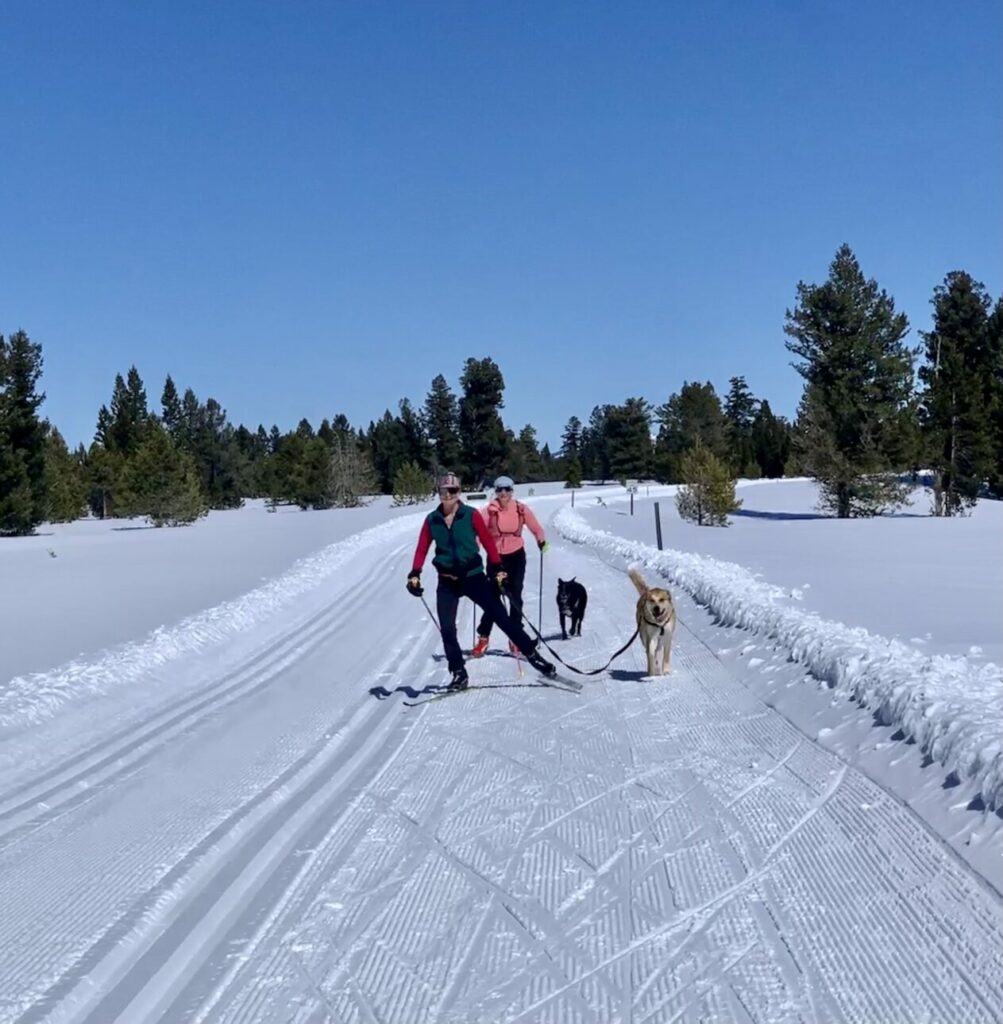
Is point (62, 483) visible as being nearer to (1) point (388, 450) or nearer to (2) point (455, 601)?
(1) point (388, 450)

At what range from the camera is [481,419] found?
108 m

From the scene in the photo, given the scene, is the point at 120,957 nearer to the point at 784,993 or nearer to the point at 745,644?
the point at 784,993

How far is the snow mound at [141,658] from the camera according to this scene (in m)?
8.83

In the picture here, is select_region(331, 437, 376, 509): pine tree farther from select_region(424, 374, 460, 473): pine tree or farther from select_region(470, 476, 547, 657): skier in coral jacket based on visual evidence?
select_region(470, 476, 547, 657): skier in coral jacket

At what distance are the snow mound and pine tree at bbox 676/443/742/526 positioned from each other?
86.5ft

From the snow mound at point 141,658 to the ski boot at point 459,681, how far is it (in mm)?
3155

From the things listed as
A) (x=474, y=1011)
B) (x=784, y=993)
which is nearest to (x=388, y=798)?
(x=474, y=1011)

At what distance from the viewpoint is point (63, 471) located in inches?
3140

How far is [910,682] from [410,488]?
244ft

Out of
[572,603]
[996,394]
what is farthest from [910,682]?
[996,394]

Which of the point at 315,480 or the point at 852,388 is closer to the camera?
the point at 852,388

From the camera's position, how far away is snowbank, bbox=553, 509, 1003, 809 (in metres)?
5.61

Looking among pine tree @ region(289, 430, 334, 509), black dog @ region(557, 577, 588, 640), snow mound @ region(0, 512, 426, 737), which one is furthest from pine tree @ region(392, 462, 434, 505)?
black dog @ region(557, 577, 588, 640)

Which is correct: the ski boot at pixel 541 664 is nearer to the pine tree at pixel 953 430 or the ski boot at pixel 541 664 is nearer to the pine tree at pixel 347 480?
the pine tree at pixel 953 430
